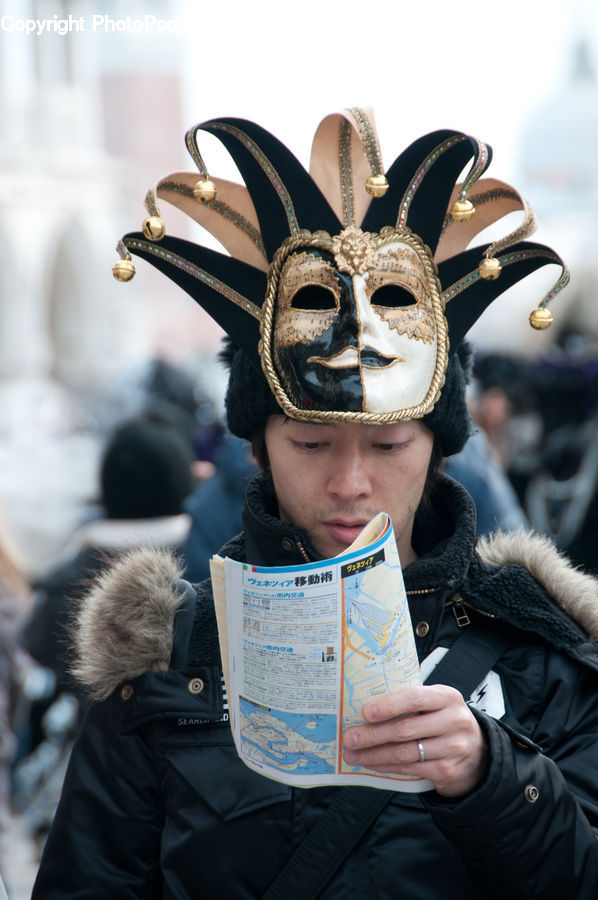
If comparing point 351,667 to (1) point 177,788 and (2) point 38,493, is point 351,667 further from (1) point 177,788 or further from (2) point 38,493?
(2) point 38,493

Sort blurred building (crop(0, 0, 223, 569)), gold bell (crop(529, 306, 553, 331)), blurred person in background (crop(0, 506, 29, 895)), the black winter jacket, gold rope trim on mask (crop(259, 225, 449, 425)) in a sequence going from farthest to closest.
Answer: blurred building (crop(0, 0, 223, 569)), blurred person in background (crop(0, 506, 29, 895)), gold bell (crop(529, 306, 553, 331)), gold rope trim on mask (crop(259, 225, 449, 425)), the black winter jacket

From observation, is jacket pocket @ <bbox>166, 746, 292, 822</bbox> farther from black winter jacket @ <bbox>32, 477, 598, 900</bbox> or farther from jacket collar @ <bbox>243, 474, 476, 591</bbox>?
jacket collar @ <bbox>243, 474, 476, 591</bbox>

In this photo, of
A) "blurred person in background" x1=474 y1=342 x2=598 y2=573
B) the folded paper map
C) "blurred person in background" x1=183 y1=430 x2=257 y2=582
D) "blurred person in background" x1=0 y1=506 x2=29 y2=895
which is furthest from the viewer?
"blurred person in background" x1=474 y1=342 x2=598 y2=573

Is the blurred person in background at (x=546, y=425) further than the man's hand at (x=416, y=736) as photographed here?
Yes

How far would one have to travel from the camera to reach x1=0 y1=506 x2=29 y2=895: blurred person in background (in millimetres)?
3434

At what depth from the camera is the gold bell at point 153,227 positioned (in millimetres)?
1843

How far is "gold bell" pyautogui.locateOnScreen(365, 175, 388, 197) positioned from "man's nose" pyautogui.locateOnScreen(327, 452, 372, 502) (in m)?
0.43

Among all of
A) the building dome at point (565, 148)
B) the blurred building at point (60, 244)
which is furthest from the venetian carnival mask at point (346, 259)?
the building dome at point (565, 148)

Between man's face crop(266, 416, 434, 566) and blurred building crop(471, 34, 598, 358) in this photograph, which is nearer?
man's face crop(266, 416, 434, 566)

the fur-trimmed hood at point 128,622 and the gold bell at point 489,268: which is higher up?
the gold bell at point 489,268

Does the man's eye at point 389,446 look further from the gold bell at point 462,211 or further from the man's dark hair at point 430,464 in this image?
the gold bell at point 462,211

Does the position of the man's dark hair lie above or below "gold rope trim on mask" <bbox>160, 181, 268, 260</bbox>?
below

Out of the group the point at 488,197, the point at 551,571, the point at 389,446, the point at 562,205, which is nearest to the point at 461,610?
the point at 551,571

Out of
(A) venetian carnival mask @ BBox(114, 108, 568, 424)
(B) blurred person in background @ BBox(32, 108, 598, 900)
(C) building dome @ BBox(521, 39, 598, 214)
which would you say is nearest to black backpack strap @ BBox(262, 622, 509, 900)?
(B) blurred person in background @ BBox(32, 108, 598, 900)
